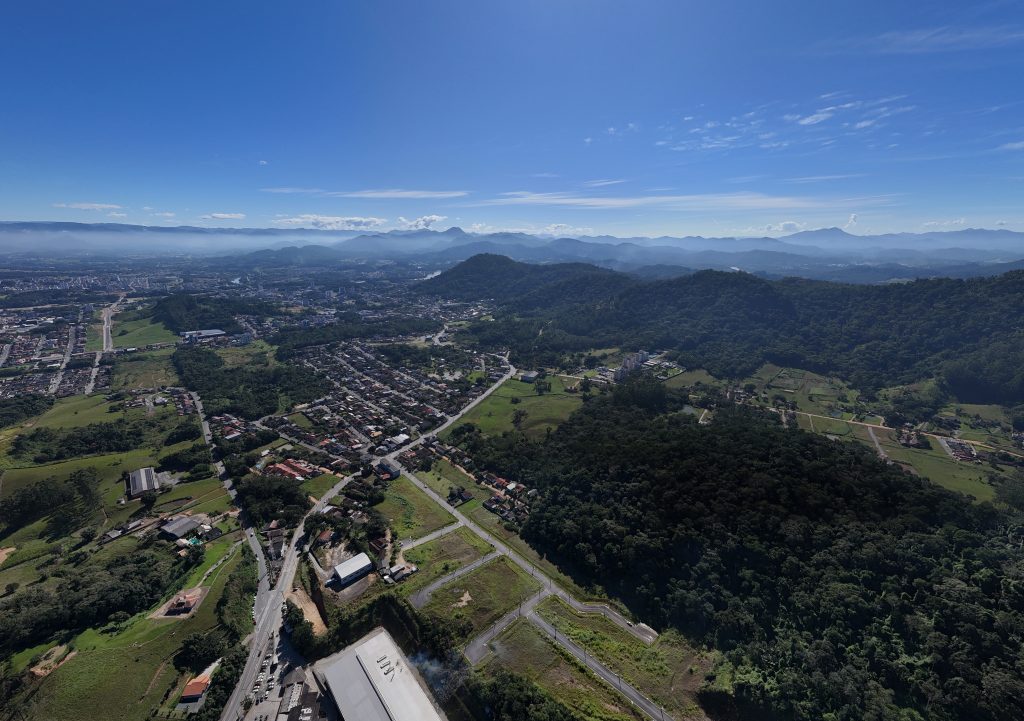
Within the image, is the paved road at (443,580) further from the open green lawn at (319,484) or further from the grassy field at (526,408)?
the grassy field at (526,408)

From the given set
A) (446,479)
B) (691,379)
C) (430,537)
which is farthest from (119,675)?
(691,379)

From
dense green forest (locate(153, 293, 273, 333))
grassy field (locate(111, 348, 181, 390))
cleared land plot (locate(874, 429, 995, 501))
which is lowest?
cleared land plot (locate(874, 429, 995, 501))

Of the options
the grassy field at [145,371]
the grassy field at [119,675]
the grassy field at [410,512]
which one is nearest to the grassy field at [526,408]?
the grassy field at [410,512]

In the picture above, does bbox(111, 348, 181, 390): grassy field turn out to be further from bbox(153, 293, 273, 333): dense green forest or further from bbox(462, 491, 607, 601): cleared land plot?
bbox(462, 491, 607, 601): cleared land plot

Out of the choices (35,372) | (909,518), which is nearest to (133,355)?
(35,372)

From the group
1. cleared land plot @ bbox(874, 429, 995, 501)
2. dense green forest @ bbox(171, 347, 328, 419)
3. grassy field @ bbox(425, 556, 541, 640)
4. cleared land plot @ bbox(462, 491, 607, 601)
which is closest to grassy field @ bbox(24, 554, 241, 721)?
grassy field @ bbox(425, 556, 541, 640)
